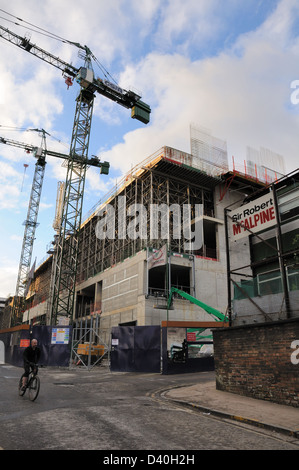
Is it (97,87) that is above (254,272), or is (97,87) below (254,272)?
above

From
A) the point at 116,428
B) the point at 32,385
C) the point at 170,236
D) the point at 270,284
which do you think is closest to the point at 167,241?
the point at 170,236

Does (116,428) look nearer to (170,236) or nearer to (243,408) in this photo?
(243,408)

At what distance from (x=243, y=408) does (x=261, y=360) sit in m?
1.96

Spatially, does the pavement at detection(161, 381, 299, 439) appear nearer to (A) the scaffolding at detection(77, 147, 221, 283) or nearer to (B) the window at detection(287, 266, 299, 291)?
(B) the window at detection(287, 266, 299, 291)

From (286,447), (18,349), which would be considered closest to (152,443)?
(286,447)

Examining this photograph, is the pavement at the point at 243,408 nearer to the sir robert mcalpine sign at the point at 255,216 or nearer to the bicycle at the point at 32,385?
the bicycle at the point at 32,385

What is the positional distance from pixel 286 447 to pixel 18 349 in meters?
23.1

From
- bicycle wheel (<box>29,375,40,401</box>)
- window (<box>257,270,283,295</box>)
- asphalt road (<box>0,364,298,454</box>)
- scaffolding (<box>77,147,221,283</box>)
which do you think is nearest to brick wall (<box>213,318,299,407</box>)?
window (<box>257,270,283,295</box>)

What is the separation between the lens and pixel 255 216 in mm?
14406

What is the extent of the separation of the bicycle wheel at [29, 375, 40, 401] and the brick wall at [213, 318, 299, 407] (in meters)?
6.31

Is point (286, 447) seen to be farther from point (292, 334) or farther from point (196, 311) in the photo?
point (196, 311)

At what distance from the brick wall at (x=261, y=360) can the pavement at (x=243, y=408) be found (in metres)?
0.31

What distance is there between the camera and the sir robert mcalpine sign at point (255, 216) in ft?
44.5

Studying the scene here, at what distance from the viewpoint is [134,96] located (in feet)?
145
